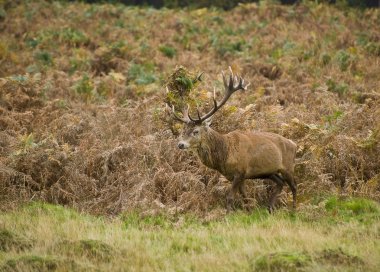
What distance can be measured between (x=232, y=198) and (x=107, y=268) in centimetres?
321

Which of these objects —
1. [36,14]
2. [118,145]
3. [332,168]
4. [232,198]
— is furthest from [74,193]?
[36,14]

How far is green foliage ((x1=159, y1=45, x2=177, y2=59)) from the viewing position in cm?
2283

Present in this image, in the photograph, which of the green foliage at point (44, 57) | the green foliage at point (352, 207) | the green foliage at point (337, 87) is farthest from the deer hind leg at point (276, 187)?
the green foliage at point (44, 57)

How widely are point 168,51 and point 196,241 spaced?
14.7 metres

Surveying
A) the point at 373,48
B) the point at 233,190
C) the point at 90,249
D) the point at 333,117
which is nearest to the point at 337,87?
the point at 333,117

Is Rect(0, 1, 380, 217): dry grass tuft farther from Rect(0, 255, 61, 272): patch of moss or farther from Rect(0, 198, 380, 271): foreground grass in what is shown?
Rect(0, 255, 61, 272): patch of moss

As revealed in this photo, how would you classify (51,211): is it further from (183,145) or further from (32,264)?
(32,264)

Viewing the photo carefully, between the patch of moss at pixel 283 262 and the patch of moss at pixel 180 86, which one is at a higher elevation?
the patch of moss at pixel 180 86

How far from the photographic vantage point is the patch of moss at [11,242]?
8461mm

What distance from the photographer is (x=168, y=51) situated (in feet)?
75.1

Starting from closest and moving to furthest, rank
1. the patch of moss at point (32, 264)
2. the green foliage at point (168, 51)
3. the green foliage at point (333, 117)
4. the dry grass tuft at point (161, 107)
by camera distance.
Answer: the patch of moss at point (32, 264)
the dry grass tuft at point (161, 107)
the green foliage at point (333, 117)
the green foliage at point (168, 51)

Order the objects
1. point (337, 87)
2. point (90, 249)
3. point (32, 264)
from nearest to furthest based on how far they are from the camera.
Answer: point (32, 264) → point (90, 249) → point (337, 87)

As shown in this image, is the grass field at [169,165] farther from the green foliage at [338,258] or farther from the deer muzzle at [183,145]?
the deer muzzle at [183,145]

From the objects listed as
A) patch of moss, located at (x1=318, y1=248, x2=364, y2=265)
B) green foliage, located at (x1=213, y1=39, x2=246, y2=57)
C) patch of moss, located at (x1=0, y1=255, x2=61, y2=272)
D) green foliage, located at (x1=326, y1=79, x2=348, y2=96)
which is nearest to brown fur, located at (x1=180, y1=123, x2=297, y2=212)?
patch of moss, located at (x1=318, y1=248, x2=364, y2=265)
